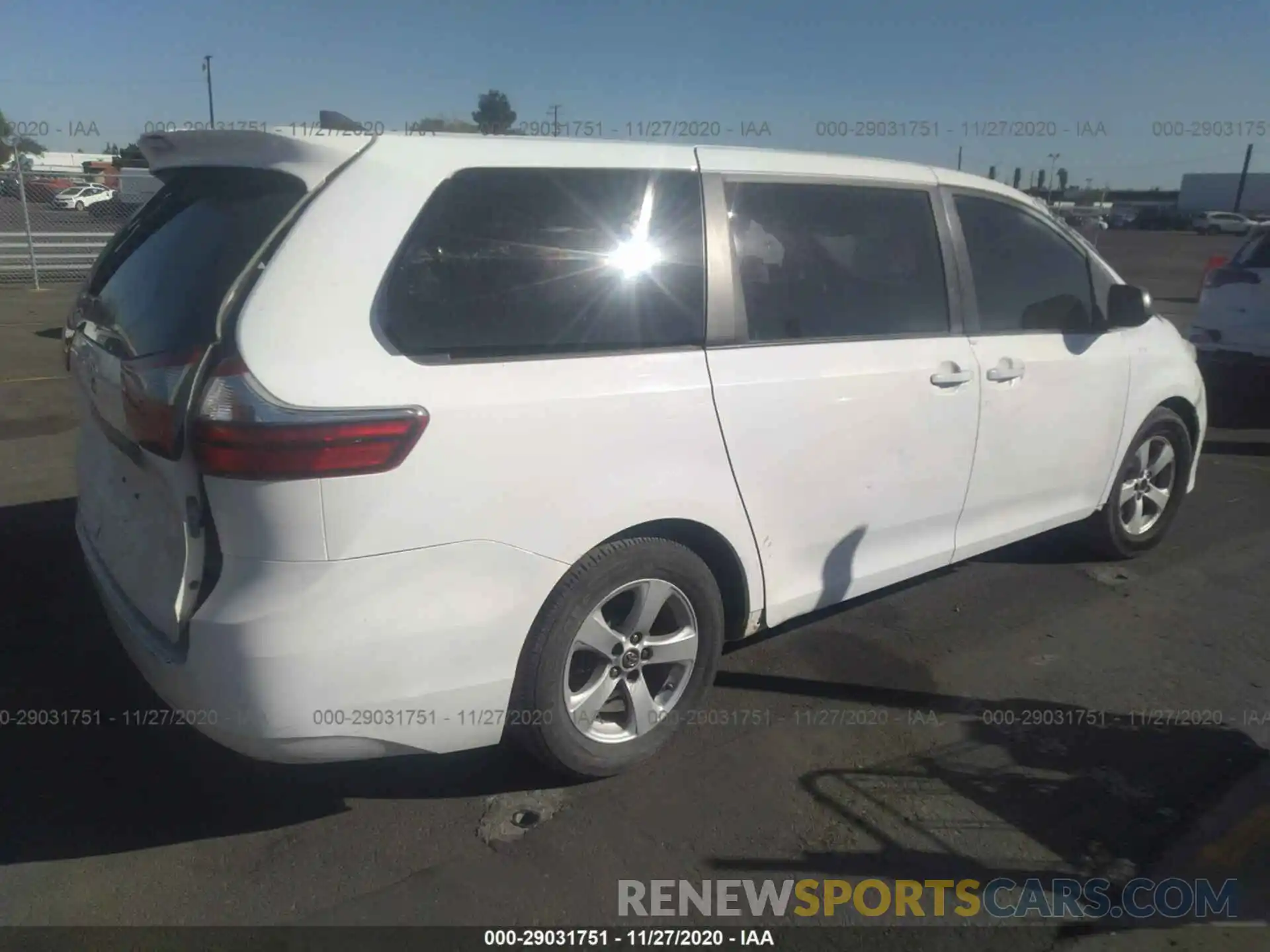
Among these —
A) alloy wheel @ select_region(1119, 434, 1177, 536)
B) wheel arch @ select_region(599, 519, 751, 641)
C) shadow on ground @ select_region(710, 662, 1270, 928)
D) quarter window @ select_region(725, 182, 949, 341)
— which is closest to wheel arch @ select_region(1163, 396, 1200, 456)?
alloy wheel @ select_region(1119, 434, 1177, 536)

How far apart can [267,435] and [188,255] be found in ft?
2.62

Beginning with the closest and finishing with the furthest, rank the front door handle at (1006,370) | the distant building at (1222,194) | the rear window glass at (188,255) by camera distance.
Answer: the rear window glass at (188,255) → the front door handle at (1006,370) → the distant building at (1222,194)

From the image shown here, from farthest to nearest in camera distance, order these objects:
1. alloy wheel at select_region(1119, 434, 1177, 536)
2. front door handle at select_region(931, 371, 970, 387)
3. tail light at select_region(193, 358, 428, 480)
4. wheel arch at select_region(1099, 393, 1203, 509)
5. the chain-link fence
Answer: the chain-link fence → alloy wheel at select_region(1119, 434, 1177, 536) → wheel arch at select_region(1099, 393, 1203, 509) → front door handle at select_region(931, 371, 970, 387) → tail light at select_region(193, 358, 428, 480)

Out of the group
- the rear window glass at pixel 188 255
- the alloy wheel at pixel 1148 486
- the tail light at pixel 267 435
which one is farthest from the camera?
the alloy wheel at pixel 1148 486

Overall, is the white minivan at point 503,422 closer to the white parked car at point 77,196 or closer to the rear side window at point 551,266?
the rear side window at point 551,266

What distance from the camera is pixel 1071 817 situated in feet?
10.2

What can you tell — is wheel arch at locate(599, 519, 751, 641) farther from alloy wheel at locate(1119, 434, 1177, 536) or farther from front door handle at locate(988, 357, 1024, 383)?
alloy wheel at locate(1119, 434, 1177, 536)

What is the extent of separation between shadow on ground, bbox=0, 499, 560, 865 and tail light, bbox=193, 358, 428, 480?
1176mm

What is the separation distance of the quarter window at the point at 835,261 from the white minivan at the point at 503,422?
0.04ft

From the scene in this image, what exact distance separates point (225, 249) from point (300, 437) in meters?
0.66

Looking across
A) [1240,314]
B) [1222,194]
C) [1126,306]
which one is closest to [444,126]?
[1126,306]

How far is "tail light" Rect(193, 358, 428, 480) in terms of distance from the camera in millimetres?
2383

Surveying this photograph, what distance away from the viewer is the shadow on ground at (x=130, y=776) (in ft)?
9.64

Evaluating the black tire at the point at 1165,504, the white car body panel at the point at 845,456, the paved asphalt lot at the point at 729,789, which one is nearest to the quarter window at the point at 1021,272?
the white car body panel at the point at 845,456
